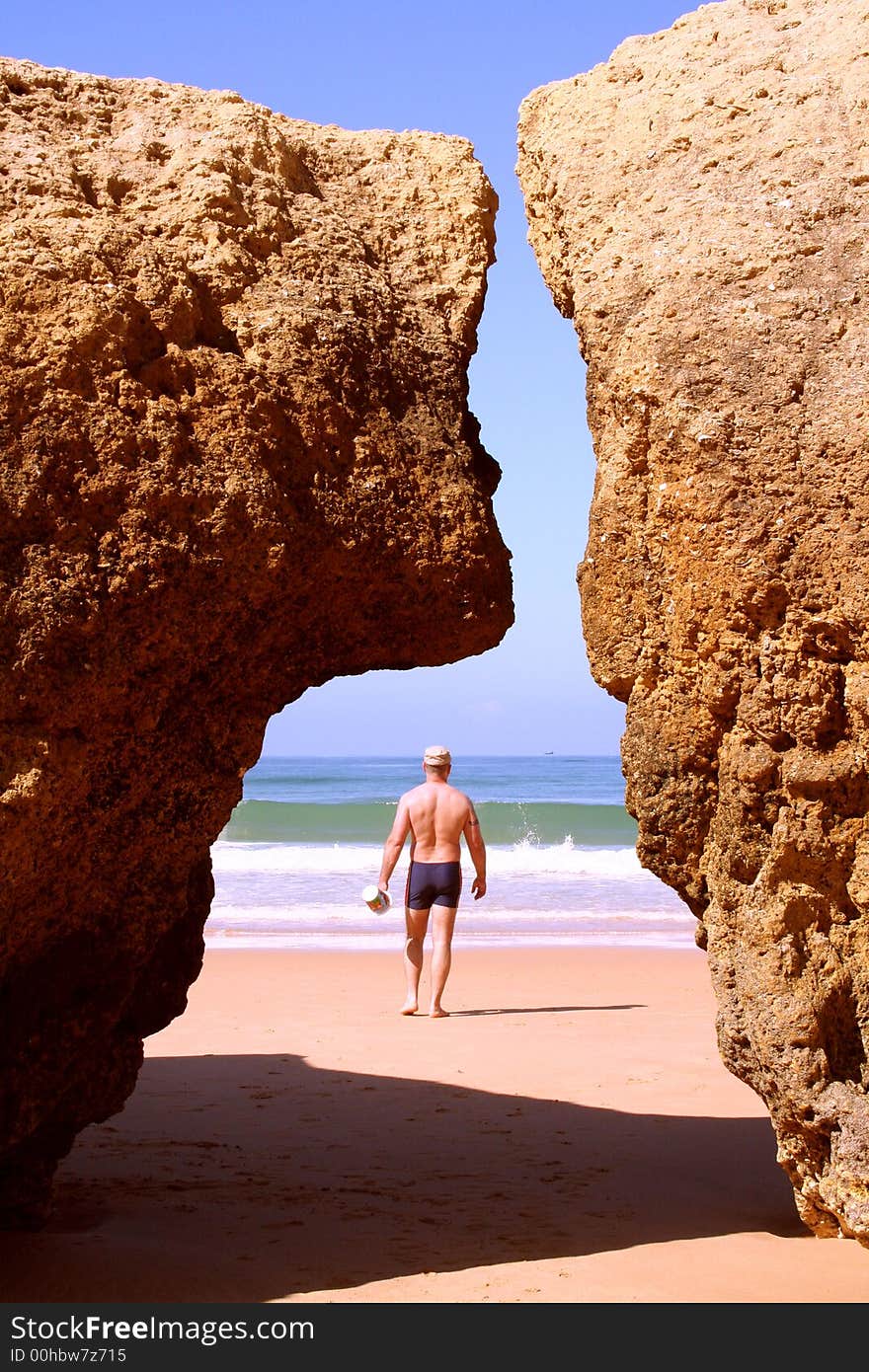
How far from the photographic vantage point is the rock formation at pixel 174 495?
12.3 ft

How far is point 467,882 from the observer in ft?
58.7

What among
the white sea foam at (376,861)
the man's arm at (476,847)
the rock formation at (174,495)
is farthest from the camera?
the white sea foam at (376,861)

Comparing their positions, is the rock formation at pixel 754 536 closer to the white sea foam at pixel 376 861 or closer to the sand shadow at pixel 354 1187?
the sand shadow at pixel 354 1187

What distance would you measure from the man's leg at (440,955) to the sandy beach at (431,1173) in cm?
13

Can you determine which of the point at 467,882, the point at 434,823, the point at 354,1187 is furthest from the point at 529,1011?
the point at 467,882

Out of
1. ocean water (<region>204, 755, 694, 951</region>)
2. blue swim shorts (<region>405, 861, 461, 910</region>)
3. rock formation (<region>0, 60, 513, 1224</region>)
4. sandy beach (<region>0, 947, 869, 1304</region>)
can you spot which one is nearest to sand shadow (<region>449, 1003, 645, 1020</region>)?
sandy beach (<region>0, 947, 869, 1304</region>)

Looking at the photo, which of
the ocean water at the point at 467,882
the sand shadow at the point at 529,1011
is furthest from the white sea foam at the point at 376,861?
the sand shadow at the point at 529,1011

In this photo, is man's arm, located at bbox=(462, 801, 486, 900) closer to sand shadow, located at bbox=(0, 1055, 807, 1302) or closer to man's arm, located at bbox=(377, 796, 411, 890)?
man's arm, located at bbox=(377, 796, 411, 890)

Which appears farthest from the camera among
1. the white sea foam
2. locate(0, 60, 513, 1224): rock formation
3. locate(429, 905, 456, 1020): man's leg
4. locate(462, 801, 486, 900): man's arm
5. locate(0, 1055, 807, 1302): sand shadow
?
the white sea foam

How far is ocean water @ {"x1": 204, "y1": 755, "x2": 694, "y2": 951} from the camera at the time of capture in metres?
13.7

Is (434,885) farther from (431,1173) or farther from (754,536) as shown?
(754,536)

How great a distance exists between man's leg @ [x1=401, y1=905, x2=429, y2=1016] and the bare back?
0.37 metres

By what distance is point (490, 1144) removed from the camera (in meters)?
5.61

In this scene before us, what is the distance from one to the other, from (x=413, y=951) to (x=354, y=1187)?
12.4 feet
